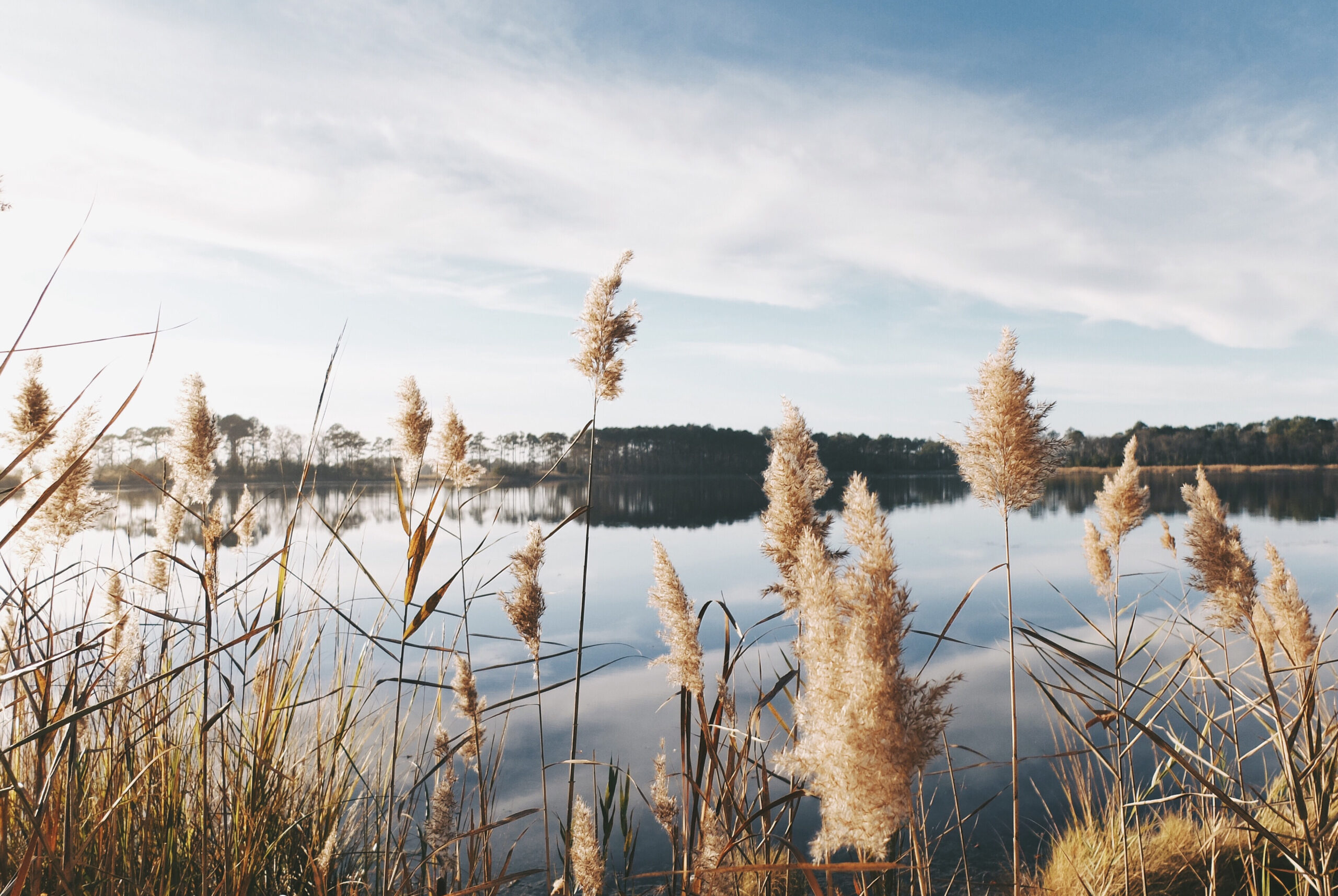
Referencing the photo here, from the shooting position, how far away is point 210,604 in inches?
84.7

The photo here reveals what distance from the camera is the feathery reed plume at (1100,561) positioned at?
4105mm

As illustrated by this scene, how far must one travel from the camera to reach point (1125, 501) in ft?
12.8

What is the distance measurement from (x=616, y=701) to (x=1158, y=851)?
20.7 feet

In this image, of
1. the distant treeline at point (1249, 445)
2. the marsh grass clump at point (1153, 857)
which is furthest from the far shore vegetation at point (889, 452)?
the marsh grass clump at point (1153, 857)

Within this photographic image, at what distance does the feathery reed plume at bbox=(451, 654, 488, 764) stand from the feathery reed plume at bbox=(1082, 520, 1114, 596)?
3.44 metres

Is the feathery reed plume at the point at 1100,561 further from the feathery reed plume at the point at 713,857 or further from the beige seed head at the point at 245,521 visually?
the beige seed head at the point at 245,521

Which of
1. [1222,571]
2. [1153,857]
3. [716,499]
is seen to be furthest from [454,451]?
[716,499]

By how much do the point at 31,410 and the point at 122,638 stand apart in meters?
0.81

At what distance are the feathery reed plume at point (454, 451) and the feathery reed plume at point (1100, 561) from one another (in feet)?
11.1

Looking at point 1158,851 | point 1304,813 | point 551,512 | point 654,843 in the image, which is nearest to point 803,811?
point 654,843

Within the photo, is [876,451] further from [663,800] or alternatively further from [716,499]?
[663,800]

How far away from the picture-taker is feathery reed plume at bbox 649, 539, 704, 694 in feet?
6.18

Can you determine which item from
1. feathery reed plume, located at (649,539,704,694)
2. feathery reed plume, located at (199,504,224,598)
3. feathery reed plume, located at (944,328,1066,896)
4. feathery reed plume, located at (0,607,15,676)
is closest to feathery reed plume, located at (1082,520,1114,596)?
feathery reed plume, located at (944,328,1066,896)

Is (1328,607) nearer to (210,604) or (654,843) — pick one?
(654,843)
